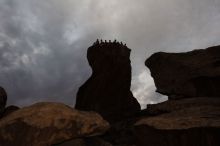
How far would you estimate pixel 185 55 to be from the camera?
2275 cm

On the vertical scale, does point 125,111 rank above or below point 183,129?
above

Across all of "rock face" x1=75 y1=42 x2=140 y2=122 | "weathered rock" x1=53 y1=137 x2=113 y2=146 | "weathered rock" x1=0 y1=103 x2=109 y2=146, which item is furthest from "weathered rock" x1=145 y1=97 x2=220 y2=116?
"rock face" x1=75 y1=42 x2=140 y2=122

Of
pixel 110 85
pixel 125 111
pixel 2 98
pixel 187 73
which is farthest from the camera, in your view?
pixel 110 85

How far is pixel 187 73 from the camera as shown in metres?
21.2

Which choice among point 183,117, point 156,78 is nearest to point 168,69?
point 156,78

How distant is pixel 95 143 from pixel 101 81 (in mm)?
17570

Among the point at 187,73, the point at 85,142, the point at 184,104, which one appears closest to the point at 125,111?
the point at 187,73

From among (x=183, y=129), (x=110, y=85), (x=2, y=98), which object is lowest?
(x=183, y=129)

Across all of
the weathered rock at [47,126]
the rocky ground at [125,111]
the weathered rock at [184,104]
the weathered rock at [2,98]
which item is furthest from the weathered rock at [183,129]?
the weathered rock at [2,98]

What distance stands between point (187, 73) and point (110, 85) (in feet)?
33.3

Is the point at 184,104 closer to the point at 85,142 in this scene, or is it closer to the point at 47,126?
the point at 85,142

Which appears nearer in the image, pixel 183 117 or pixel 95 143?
pixel 183 117

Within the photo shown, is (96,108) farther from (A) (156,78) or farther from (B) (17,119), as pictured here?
(B) (17,119)

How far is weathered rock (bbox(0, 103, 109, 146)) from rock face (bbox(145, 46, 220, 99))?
950cm
